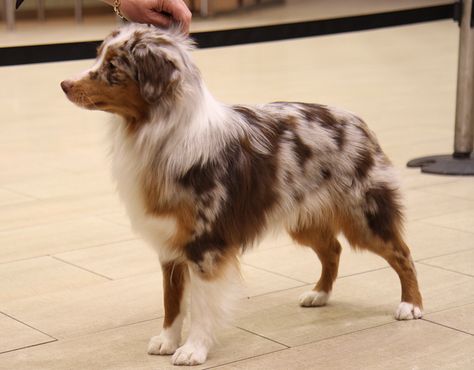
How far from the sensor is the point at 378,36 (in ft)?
48.4

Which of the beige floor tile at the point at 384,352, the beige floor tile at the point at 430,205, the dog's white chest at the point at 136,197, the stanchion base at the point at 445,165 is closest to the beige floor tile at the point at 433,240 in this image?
the beige floor tile at the point at 430,205

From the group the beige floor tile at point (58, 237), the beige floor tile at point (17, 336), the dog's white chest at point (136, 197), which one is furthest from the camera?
the beige floor tile at point (58, 237)

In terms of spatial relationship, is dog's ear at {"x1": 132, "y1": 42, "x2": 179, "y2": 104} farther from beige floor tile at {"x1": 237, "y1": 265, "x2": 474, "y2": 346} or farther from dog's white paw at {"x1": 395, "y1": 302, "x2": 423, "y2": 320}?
dog's white paw at {"x1": 395, "y1": 302, "x2": 423, "y2": 320}

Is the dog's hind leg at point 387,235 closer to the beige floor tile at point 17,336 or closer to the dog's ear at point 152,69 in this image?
the dog's ear at point 152,69

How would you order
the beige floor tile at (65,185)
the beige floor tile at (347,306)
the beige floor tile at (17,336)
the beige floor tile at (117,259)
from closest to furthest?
the beige floor tile at (17,336), the beige floor tile at (347,306), the beige floor tile at (117,259), the beige floor tile at (65,185)

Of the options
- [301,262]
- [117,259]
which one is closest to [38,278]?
[117,259]

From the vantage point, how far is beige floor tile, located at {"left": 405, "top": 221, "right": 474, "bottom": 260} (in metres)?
5.09

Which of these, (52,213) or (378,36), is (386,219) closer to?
(52,213)

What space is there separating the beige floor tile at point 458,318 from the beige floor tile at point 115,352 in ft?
2.34

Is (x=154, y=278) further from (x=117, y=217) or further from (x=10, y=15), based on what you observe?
(x=10, y=15)

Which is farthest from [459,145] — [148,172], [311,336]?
[148,172]

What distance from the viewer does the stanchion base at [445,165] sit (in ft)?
22.1

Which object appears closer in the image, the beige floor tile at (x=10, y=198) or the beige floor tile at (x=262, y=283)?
the beige floor tile at (x=262, y=283)

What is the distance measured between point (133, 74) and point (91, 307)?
132cm
